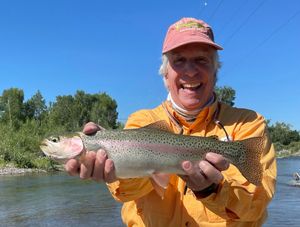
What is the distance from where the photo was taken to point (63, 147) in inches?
151

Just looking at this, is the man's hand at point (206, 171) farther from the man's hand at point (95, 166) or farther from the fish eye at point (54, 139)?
the fish eye at point (54, 139)

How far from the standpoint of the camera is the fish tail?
12.0ft

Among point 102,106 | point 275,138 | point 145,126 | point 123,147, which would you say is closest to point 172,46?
point 145,126

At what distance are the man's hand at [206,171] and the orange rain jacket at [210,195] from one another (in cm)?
11

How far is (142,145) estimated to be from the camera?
3762mm

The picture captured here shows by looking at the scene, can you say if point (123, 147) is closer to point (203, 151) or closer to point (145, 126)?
point (145, 126)

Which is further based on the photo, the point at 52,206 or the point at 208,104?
the point at 52,206

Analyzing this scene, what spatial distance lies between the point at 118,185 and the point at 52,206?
72.3 ft

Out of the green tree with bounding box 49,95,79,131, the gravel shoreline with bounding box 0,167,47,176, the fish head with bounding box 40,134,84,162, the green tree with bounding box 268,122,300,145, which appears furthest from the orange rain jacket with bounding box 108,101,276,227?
the green tree with bounding box 268,122,300,145

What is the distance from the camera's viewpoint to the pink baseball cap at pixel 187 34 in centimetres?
401

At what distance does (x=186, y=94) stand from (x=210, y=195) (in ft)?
3.00

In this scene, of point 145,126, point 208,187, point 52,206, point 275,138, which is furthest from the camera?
point 275,138

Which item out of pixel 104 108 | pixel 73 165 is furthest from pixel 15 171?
pixel 104 108

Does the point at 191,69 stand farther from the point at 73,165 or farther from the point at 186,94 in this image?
the point at 73,165
